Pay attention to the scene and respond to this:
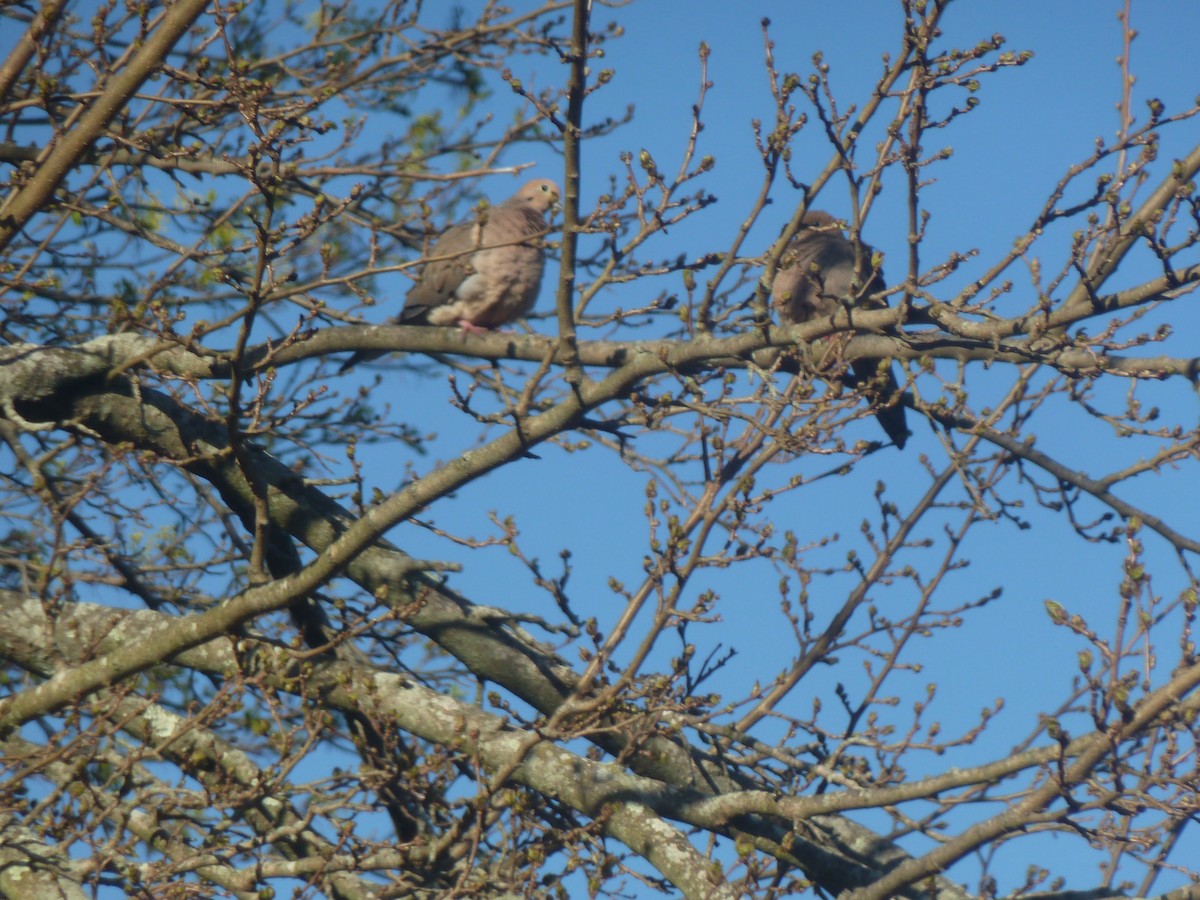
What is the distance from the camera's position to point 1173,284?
8.95ft

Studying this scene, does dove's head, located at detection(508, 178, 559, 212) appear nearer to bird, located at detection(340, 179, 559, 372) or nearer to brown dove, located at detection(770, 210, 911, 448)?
bird, located at detection(340, 179, 559, 372)

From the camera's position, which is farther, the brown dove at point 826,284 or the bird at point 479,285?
the bird at point 479,285

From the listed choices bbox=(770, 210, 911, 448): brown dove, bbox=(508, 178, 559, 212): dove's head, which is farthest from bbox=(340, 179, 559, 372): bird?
bbox=(770, 210, 911, 448): brown dove

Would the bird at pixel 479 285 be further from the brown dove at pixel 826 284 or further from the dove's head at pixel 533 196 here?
the brown dove at pixel 826 284

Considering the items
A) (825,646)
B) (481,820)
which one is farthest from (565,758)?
(825,646)

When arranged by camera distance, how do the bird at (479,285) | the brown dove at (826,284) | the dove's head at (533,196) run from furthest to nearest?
1. the dove's head at (533,196)
2. the bird at (479,285)
3. the brown dove at (826,284)

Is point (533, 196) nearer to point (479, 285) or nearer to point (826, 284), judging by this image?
point (479, 285)

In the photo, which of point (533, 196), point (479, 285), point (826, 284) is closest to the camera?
point (479, 285)

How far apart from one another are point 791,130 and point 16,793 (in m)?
2.57

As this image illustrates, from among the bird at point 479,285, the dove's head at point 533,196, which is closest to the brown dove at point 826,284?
the bird at point 479,285

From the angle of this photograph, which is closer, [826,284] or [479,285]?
[479,285]

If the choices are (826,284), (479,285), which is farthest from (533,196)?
(826,284)

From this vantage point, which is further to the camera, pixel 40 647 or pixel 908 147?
pixel 40 647

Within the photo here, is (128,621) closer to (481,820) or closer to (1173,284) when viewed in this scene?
(481,820)
